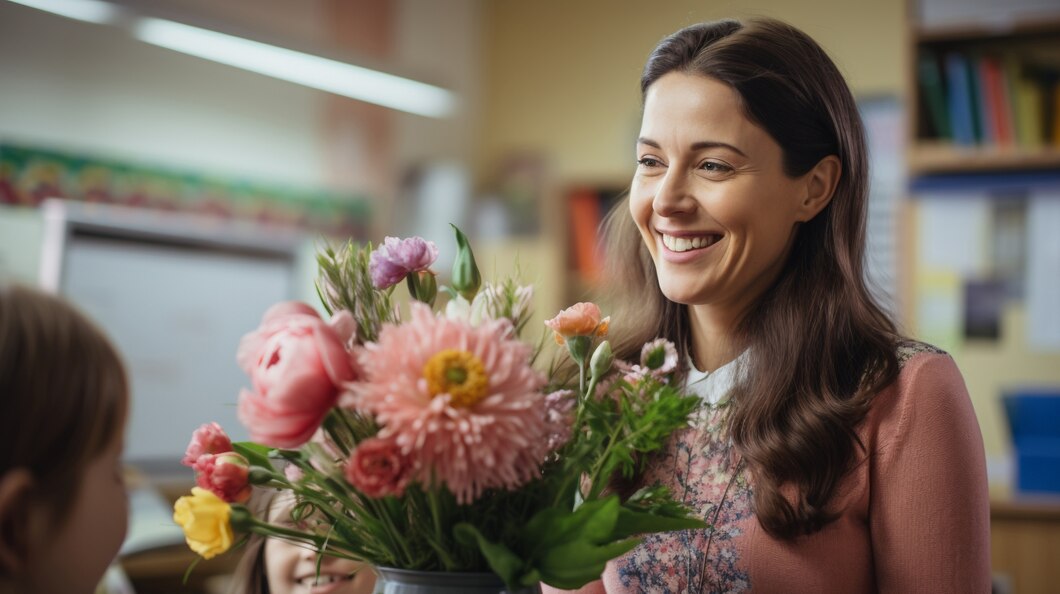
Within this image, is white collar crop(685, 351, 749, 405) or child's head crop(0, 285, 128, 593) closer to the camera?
child's head crop(0, 285, 128, 593)

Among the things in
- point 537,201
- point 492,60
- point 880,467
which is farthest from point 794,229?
point 492,60

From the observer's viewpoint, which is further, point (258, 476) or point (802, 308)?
point (802, 308)

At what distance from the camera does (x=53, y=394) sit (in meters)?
0.75

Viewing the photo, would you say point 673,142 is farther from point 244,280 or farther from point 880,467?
point 244,280

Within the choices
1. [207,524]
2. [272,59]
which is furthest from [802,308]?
[272,59]

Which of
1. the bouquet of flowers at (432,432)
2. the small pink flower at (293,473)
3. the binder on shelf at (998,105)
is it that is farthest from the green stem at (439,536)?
the binder on shelf at (998,105)

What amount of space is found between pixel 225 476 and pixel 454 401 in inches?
8.2

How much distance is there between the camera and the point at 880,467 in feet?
3.50

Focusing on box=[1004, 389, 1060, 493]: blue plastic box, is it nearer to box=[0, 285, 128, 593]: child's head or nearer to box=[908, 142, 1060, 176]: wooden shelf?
box=[908, 142, 1060, 176]: wooden shelf

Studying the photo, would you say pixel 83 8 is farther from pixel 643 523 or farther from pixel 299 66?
pixel 643 523

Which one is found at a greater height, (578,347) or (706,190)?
(706,190)

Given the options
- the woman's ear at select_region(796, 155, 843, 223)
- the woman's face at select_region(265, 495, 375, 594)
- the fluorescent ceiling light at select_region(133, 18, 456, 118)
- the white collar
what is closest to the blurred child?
the woman's face at select_region(265, 495, 375, 594)

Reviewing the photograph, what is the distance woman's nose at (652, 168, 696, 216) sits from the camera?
109 cm

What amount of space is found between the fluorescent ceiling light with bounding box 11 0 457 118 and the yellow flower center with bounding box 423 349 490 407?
2.77m
